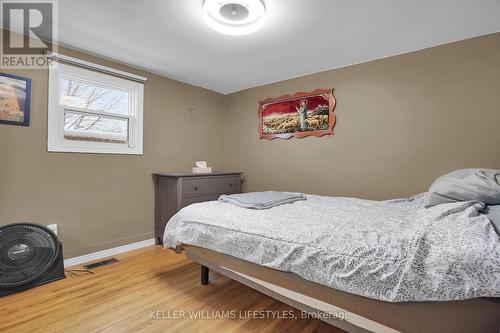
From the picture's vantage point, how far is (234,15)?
193cm

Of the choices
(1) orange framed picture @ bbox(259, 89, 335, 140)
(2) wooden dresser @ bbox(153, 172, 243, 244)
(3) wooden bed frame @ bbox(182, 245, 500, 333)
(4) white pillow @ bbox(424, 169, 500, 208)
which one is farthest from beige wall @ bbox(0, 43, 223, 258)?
(4) white pillow @ bbox(424, 169, 500, 208)

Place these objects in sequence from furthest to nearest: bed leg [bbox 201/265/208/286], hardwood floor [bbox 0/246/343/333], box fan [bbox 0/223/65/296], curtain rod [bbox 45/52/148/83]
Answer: curtain rod [bbox 45/52/148/83] < bed leg [bbox 201/265/208/286] < box fan [bbox 0/223/65/296] < hardwood floor [bbox 0/246/343/333]

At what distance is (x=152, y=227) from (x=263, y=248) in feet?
7.45

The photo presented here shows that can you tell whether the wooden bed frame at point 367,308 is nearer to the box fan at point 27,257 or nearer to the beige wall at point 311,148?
the box fan at point 27,257

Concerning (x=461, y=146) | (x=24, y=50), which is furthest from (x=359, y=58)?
(x=24, y=50)

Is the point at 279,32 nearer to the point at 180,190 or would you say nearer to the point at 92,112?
the point at 180,190

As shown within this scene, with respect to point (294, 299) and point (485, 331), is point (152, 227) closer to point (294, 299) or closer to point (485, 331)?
point (294, 299)

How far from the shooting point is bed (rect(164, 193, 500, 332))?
37.4 inches

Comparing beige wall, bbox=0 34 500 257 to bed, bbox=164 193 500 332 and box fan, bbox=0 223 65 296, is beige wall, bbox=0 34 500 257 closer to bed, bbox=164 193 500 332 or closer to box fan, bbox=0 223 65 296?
box fan, bbox=0 223 65 296

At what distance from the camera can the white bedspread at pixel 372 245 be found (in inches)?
37.7

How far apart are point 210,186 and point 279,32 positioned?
1.98m

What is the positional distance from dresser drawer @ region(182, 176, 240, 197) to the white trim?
5.24 ft

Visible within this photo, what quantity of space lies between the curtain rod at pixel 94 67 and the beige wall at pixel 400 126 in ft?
6.00

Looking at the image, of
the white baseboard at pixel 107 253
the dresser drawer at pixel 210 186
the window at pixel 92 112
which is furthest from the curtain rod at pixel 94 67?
the white baseboard at pixel 107 253
